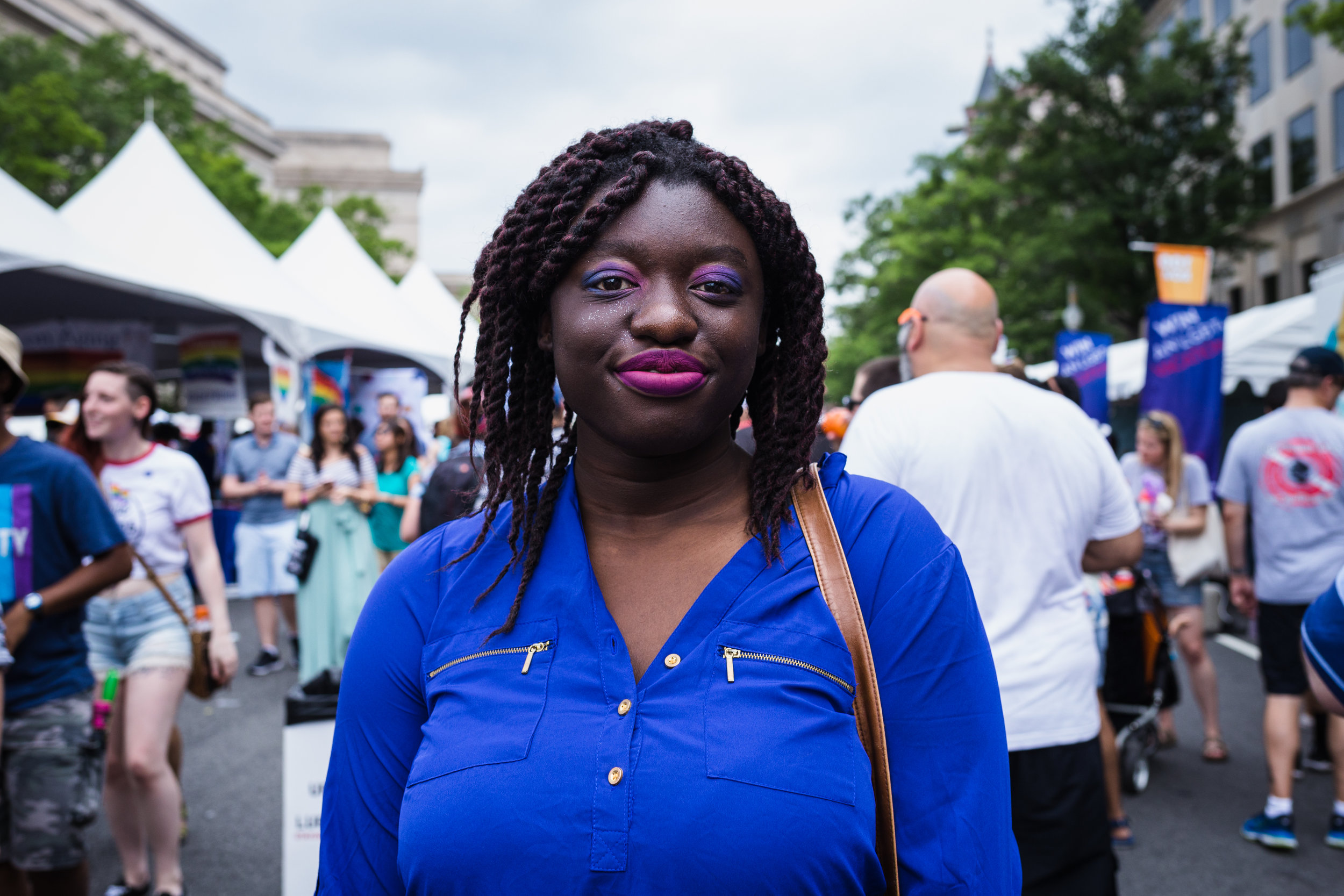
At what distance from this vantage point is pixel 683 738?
1.24m

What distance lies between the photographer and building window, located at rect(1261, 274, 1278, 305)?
3056cm

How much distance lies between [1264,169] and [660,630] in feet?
109

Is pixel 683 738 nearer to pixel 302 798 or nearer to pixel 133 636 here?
pixel 302 798

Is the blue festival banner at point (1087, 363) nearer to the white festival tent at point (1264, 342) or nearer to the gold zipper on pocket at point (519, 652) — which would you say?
the white festival tent at point (1264, 342)

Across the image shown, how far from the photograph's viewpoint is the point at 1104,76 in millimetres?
27188

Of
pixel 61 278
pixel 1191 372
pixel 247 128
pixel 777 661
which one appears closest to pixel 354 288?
pixel 61 278

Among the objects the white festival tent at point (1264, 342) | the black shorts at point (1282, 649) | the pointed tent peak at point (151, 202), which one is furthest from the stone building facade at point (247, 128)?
the black shorts at point (1282, 649)

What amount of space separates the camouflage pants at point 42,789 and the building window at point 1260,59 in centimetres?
3377

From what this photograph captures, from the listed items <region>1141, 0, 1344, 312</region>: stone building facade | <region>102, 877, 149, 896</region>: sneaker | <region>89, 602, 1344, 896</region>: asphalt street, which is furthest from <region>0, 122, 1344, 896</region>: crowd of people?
<region>1141, 0, 1344, 312</region>: stone building facade

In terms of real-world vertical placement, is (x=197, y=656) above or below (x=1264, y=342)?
below

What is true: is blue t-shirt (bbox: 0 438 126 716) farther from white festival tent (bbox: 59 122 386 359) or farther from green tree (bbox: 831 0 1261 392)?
green tree (bbox: 831 0 1261 392)

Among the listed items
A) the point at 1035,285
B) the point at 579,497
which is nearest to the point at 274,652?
the point at 579,497

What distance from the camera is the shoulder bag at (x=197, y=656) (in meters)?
4.11

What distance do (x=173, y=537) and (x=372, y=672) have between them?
3.33 metres
